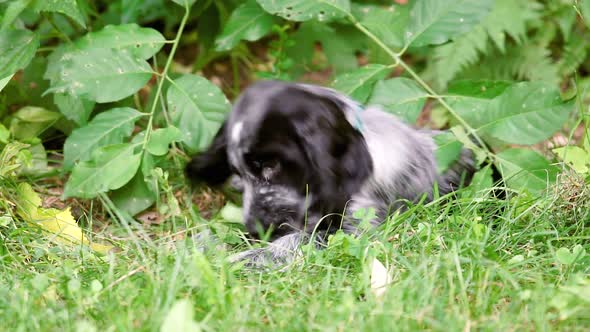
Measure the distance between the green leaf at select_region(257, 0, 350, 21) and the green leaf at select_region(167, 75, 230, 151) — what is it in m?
0.50

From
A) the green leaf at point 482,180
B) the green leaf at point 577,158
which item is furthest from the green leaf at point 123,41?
the green leaf at point 577,158

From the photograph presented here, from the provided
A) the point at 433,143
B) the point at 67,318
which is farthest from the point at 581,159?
the point at 67,318

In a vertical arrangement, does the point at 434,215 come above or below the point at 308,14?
below

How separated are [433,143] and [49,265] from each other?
1844mm

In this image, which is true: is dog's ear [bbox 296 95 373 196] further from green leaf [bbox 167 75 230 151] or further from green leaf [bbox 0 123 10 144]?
green leaf [bbox 0 123 10 144]

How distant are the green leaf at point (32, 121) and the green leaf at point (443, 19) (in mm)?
2053

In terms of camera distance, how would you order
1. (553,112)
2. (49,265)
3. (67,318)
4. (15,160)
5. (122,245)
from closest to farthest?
(67,318), (49,265), (122,245), (553,112), (15,160)

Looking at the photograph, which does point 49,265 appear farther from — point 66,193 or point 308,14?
point 308,14

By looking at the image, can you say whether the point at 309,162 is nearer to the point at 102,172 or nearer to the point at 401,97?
the point at 401,97

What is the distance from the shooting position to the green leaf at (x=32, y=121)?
4594 millimetres

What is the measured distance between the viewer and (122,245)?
3.54 metres

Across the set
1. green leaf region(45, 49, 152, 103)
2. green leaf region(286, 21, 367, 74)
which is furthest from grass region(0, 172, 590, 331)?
green leaf region(286, 21, 367, 74)

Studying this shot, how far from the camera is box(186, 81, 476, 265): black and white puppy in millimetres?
3279

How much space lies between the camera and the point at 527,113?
381cm
